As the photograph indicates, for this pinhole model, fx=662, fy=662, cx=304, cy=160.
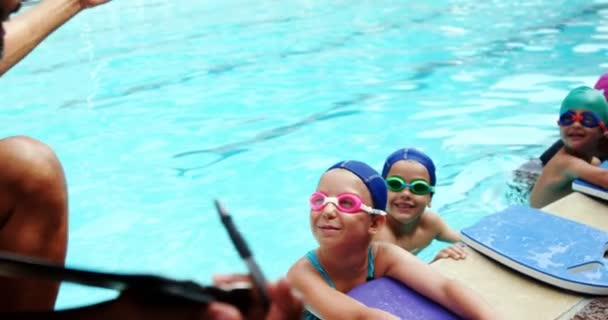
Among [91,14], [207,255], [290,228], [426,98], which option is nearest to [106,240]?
[207,255]

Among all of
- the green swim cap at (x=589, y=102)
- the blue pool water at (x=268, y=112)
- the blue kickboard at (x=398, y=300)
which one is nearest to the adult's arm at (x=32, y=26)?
the blue pool water at (x=268, y=112)

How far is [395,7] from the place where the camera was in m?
14.6

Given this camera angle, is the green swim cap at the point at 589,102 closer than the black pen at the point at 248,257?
No

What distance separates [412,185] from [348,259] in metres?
0.81

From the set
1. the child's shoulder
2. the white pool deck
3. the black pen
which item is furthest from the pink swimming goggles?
the black pen

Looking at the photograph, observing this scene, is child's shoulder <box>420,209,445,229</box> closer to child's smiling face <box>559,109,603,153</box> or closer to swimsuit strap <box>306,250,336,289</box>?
child's smiling face <box>559,109,603,153</box>

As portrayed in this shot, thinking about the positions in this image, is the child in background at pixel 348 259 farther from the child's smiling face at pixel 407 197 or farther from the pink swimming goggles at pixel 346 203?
the child's smiling face at pixel 407 197

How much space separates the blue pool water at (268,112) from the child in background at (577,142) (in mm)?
964

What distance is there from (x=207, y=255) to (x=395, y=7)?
10863 millimetres

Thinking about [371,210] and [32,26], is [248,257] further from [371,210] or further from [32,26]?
[32,26]

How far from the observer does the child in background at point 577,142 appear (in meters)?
3.98

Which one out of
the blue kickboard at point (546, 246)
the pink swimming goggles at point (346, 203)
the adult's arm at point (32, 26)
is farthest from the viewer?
the blue kickboard at point (546, 246)

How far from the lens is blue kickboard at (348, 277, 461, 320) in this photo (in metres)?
2.62

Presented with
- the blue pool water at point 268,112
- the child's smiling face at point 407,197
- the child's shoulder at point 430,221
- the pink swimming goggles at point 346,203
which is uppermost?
the pink swimming goggles at point 346,203
